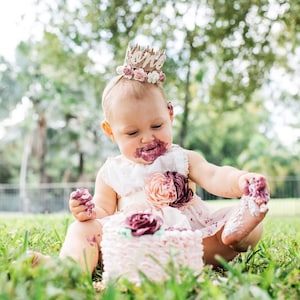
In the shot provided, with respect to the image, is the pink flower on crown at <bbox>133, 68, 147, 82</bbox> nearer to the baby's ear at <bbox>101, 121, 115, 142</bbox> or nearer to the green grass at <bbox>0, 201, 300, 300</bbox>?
the baby's ear at <bbox>101, 121, 115, 142</bbox>

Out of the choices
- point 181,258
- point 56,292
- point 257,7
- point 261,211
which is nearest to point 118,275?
point 181,258

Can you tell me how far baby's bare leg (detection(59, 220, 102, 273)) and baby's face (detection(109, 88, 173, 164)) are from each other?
386 millimetres

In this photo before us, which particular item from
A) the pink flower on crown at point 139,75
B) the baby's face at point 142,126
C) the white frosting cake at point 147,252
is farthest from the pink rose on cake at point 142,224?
the pink flower on crown at point 139,75

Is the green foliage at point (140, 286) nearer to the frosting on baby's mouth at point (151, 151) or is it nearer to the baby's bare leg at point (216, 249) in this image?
the baby's bare leg at point (216, 249)

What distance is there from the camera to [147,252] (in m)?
1.61

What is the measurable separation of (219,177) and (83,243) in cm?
58

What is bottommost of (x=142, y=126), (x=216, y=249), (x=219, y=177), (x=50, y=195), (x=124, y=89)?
(x=50, y=195)

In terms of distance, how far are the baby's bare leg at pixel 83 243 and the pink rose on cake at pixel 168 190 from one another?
275 millimetres

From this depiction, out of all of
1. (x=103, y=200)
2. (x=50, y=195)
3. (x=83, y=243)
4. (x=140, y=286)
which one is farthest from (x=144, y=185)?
(x=50, y=195)

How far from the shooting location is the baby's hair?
2.17m

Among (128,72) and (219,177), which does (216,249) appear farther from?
(128,72)

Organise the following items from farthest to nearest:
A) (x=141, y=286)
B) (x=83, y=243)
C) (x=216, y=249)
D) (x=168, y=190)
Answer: (x=168, y=190) → (x=216, y=249) → (x=83, y=243) → (x=141, y=286)

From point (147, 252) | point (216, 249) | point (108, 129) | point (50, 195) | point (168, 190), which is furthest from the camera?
point (50, 195)

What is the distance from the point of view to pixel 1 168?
3058 centimetres
